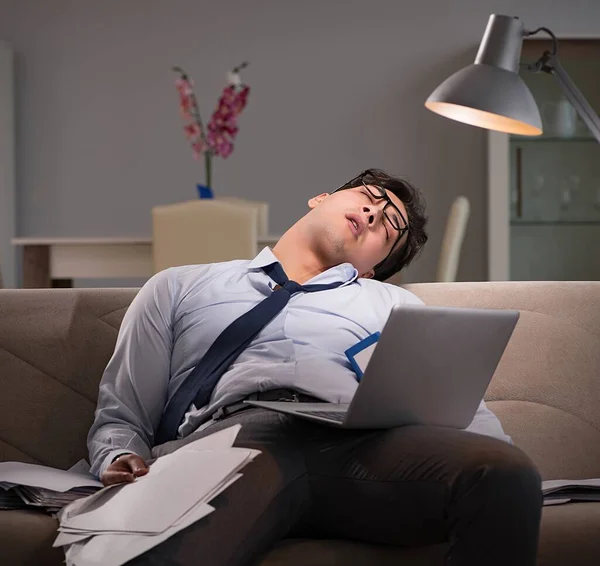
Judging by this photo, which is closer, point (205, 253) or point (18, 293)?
point (18, 293)

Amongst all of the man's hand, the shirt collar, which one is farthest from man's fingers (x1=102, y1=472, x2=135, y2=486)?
the shirt collar

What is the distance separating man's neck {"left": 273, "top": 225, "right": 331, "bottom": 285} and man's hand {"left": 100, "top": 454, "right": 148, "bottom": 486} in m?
0.62

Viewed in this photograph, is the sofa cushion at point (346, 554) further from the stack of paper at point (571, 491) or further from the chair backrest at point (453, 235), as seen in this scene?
the chair backrest at point (453, 235)

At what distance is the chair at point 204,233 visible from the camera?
3631 mm

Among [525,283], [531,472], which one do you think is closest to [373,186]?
[525,283]

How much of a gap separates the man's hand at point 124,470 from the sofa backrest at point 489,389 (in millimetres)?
436

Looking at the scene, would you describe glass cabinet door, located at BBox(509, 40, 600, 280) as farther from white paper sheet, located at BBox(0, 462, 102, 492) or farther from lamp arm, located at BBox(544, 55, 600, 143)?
white paper sheet, located at BBox(0, 462, 102, 492)

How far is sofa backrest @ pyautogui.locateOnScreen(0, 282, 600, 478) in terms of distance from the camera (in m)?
1.82

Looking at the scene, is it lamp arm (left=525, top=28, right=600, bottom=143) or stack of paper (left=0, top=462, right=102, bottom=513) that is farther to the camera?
lamp arm (left=525, top=28, right=600, bottom=143)

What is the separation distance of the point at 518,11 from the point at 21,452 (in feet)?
15.2

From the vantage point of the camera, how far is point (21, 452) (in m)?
1.80

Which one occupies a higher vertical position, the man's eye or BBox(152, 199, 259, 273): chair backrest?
the man's eye

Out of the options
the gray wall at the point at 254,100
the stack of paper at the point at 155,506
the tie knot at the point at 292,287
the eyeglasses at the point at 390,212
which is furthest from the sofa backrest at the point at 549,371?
the gray wall at the point at 254,100

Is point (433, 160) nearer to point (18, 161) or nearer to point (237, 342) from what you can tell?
point (18, 161)
